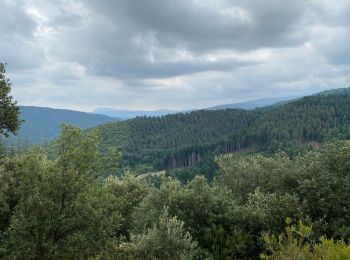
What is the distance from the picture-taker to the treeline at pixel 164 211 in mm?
25875

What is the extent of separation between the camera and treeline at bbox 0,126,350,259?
25875 millimetres

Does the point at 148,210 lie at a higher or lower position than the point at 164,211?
lower

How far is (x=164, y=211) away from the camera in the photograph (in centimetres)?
3909

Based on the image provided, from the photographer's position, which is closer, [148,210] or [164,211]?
[164,211]

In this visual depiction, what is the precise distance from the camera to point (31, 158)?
27344mm

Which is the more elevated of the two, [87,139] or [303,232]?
[87,139]

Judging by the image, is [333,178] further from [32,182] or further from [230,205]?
[32,182]

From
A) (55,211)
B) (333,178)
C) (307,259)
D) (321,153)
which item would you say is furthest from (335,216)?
(55,211)

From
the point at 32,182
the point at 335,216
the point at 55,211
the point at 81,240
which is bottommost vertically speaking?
the point at 335,216

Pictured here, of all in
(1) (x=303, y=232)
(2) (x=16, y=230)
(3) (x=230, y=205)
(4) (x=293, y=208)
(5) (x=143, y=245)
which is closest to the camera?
(1) (x=303, y=232)

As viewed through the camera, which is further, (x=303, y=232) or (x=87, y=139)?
(x=87, y=139)

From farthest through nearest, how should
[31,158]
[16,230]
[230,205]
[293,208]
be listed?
[230,205] → [293,208] → [31,158] → [16,230]

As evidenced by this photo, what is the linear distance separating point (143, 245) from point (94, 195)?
571cm

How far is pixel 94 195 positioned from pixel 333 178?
25.9 m
